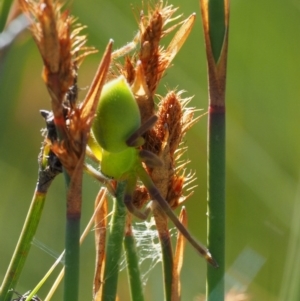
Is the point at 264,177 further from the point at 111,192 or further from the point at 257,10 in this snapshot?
the point at 111,192

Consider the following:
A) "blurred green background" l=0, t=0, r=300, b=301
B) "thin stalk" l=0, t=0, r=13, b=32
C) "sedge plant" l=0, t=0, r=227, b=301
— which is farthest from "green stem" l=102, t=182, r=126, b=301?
"blurred green background" l=0, t=0, r=300, b=301

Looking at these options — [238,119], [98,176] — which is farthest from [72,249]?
[238,119]

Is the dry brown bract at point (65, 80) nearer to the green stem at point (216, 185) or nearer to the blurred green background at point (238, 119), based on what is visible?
the green stem at point (216, 185)

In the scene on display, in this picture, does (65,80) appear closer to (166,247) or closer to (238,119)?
(166,247)

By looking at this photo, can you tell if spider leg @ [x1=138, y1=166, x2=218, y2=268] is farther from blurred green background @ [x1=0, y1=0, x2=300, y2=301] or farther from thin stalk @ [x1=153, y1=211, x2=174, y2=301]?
blurred green background @ [x1=0, y1=0, x2=300, y2=301]

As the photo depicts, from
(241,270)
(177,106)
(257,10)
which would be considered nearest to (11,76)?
(257,10)
